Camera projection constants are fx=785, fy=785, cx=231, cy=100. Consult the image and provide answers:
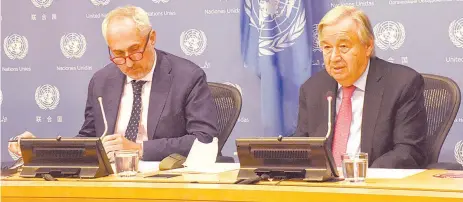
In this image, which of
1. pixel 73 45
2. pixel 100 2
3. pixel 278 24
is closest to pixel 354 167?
pixel 278 24

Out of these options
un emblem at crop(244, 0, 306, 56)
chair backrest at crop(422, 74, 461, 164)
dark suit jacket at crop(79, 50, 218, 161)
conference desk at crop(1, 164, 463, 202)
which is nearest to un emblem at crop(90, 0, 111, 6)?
un emblem at crop(244, 0, 306, 56)

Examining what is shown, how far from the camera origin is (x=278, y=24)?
16.7ft

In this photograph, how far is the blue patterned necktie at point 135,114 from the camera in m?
3.89

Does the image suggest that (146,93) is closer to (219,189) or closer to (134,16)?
(134,16)

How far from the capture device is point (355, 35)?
3.59 m

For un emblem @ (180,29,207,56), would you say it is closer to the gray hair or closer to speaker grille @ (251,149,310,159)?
the gray hair

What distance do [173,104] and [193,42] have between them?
1.70 metres

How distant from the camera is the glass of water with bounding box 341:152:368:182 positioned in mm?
2590

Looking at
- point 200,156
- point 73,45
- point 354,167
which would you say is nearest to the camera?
point 354,167

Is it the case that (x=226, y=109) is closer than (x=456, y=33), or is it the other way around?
(x=226, y=109)

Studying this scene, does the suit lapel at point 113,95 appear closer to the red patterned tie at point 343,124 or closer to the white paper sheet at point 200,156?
Result: the white paper sheet at point 200,156

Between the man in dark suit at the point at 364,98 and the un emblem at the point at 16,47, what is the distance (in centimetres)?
320

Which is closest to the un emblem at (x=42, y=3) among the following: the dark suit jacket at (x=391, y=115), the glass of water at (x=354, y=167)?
the dark suit jacket at (x=391, y=115)

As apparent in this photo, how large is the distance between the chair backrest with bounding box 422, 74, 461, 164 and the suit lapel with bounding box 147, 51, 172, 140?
4.22 ft
